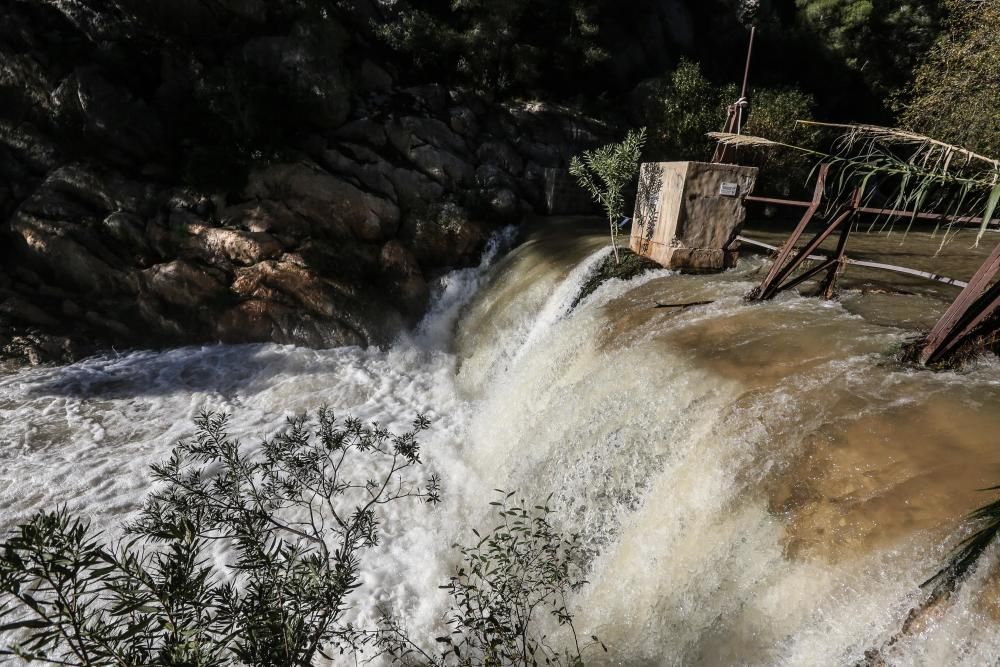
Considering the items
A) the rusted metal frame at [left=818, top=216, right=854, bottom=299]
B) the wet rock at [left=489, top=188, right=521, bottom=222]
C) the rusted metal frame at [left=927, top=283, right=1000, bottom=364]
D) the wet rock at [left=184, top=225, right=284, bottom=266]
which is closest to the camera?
the rusted metal frame at [left=927, top=283, right=1000, bottom=364]

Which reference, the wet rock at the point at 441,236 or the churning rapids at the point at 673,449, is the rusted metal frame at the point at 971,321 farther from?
the wet rock at the point at 441,236

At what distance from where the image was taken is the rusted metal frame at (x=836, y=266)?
16.7 feet

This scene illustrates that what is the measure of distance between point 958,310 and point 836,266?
1.97m

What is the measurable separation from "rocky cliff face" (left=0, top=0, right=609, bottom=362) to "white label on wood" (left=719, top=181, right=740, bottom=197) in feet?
19.8

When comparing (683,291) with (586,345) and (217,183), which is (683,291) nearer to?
(586,345)

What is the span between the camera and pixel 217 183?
11219mm

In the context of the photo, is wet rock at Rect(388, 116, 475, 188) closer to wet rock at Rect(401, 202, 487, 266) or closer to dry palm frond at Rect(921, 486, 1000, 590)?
wet rock at Rect(401, 202, 487, 266)

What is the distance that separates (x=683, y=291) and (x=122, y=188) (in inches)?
482

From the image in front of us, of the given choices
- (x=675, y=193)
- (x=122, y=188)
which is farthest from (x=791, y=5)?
(x=122, y=188)

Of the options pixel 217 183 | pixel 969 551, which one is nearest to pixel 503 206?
pixel 217 183

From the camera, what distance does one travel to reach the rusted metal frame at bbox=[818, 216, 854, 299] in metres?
5.09

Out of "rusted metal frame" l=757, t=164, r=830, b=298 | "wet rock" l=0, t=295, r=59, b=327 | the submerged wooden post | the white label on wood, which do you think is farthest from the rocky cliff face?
"rusted metal frame" l=757, t=164, r=830, b=298

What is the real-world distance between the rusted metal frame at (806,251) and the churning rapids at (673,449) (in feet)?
0.51

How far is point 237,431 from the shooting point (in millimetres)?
7488
